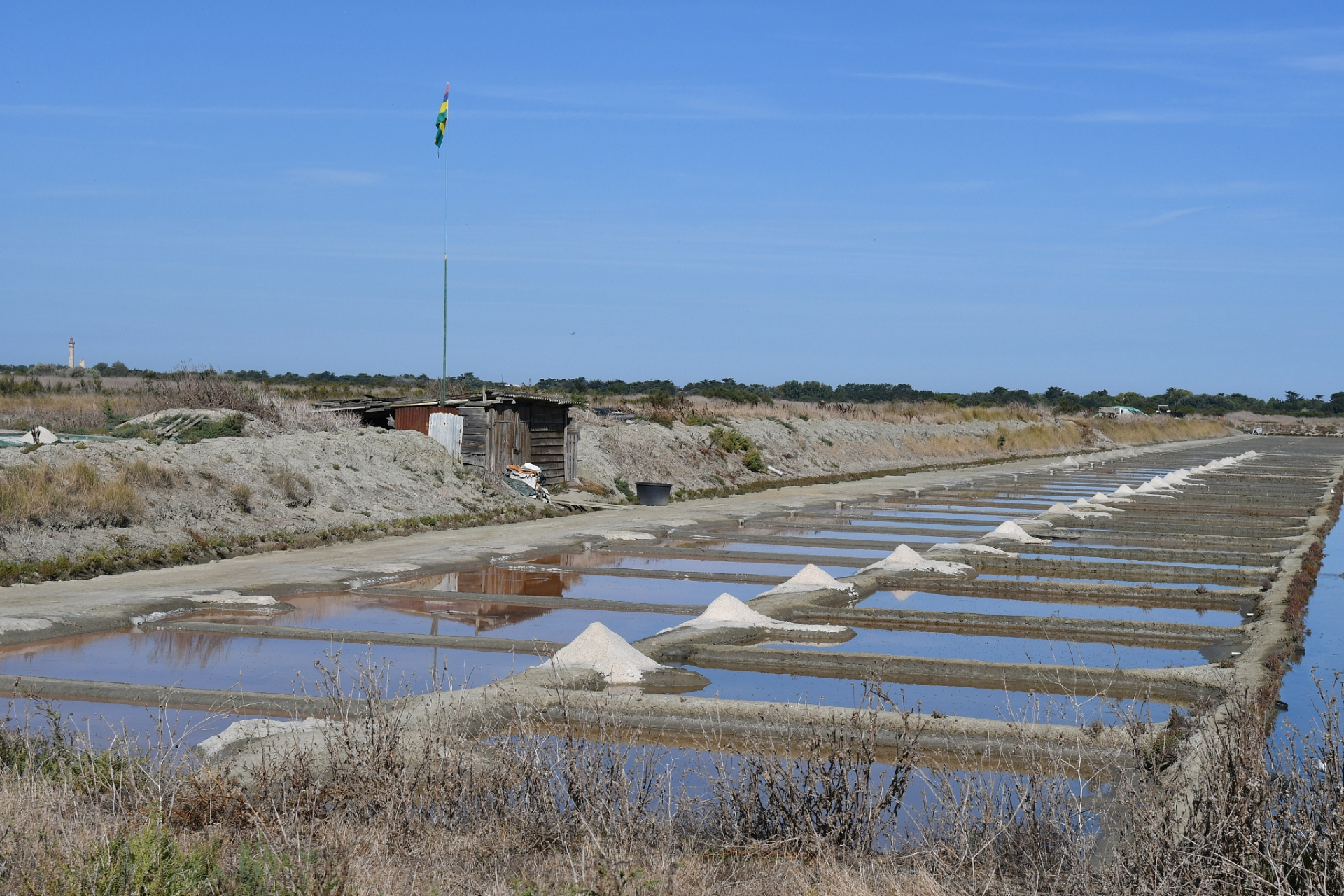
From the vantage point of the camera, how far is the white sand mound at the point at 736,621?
489 inches

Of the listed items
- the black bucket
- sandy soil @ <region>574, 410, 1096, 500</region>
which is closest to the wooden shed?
sandy soil @ <region>574, 410, 1096, 500</region>

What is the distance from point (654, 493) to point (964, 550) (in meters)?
9.58

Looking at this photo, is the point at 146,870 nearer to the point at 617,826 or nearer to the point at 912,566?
the point at 617,826

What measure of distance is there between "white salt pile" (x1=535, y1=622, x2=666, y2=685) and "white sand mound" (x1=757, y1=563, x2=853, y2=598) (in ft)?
14.6

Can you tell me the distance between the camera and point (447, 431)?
2703 centimetres

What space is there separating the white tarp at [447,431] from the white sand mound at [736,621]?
15086 millimetres

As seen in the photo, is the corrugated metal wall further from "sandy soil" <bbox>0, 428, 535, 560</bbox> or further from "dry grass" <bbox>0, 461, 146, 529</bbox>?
"dry grass" <bbox>0, 461, 146, 529</bbox>

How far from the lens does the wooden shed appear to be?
2702cm

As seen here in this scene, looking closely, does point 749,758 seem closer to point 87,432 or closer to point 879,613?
point 879,613

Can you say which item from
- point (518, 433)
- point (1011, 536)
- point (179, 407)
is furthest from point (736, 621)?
point (179, 407)

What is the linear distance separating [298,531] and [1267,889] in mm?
17507

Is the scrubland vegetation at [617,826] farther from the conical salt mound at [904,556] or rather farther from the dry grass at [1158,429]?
the dry grass at [1158,429]

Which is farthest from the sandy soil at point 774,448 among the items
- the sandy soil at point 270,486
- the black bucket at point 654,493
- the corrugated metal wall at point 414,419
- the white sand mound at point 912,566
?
the white sand mound at point 912,566

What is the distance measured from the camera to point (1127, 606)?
15.6 meters
